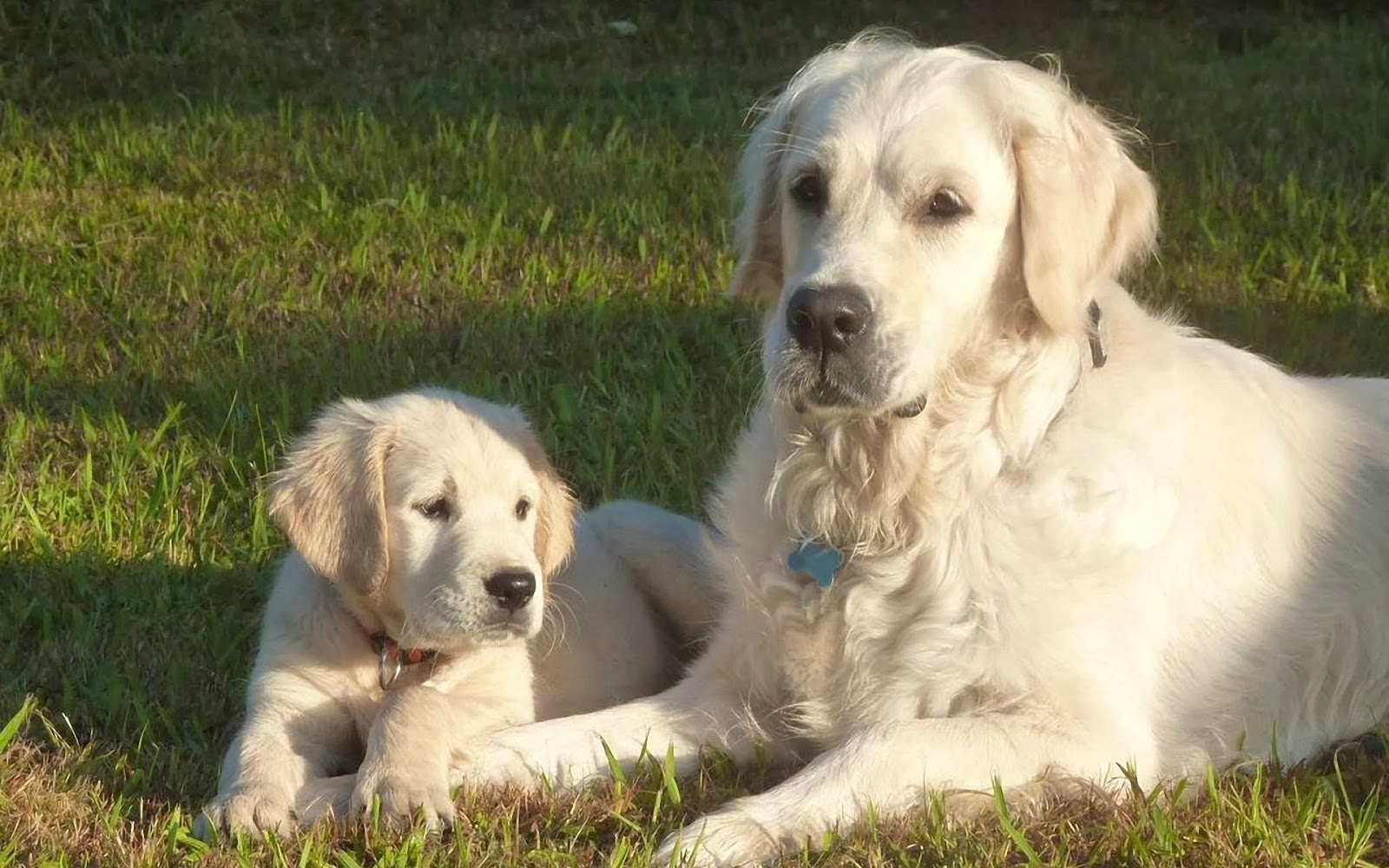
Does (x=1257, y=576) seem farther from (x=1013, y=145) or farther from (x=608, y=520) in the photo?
(x=608, y=520)

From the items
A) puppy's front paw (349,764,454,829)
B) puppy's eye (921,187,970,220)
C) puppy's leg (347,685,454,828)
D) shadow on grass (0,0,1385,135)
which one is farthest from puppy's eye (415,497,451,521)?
shadow on grass (0,0,1385,135)

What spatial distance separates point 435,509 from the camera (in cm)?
388

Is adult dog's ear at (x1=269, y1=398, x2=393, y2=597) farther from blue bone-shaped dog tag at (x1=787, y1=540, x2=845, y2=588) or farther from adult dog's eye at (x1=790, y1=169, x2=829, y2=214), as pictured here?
adult dog's eye at (x1=790, y1=169, x2=829, y2=214)

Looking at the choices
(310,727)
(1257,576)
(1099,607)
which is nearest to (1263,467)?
(1257,576)

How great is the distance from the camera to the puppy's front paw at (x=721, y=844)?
3250 mm

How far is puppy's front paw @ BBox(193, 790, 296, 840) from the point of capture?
132 inches

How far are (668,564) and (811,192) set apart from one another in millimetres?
1294

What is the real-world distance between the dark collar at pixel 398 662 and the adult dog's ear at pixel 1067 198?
4.82 ft

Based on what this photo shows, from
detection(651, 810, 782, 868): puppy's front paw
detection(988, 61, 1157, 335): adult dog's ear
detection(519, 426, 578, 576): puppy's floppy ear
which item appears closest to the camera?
detection(651, 810, 782, 868): puppy's front paw

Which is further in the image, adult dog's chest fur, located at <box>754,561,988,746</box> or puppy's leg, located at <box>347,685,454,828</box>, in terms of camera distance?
adult dog's chest fur, located at <box>754,561,988,746</box>

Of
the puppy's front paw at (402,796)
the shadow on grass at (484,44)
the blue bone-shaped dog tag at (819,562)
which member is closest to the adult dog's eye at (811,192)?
the blue bone-shaped dog tag at (819,562)

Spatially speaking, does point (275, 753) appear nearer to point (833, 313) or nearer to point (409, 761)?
point (409, 761)

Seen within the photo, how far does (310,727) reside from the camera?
375 cm

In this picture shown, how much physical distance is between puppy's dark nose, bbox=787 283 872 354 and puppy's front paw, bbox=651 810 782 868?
2.87ft
